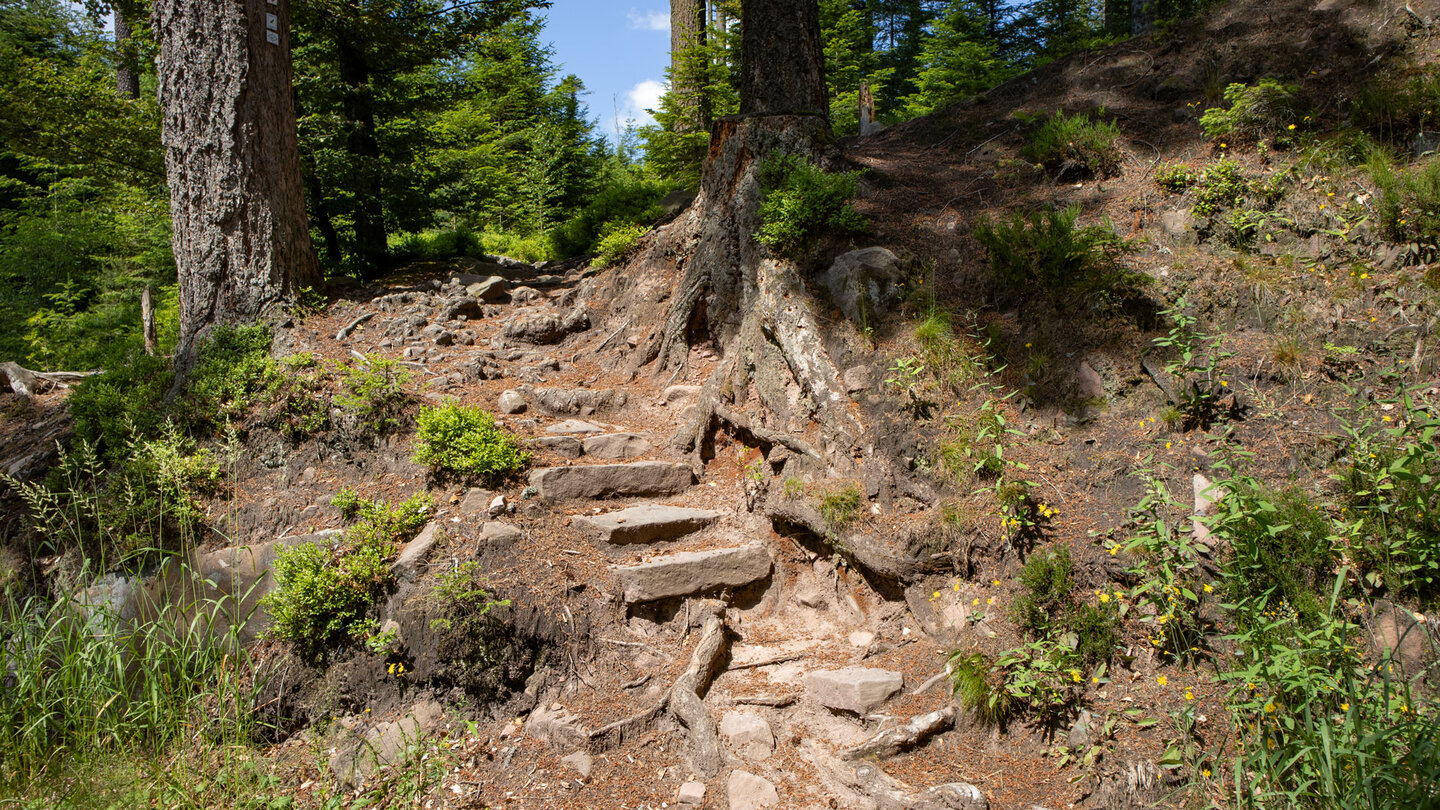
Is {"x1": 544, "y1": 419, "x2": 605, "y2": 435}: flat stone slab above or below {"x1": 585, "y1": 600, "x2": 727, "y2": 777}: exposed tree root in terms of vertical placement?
above

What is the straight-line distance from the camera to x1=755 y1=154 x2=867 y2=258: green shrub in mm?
5793

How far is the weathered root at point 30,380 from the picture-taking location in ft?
23.9

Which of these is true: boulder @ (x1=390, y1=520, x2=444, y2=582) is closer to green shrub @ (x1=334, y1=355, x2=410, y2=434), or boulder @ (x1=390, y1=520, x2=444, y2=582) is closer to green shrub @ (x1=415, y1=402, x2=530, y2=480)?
green shrub @ (x1=415, y1=402, x2=530, y2=480)

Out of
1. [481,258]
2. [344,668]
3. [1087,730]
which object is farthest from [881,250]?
[481,258]

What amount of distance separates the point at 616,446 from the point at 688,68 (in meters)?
7.04

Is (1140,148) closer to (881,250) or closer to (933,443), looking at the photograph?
(881,250)

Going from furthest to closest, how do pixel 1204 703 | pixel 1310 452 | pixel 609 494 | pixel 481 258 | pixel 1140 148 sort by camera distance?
pixel 481 258
pixel 1140 148
pixel 609 494
pixel 1310 452
pixel 1204 703

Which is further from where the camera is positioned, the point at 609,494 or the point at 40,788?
the point at 609,494

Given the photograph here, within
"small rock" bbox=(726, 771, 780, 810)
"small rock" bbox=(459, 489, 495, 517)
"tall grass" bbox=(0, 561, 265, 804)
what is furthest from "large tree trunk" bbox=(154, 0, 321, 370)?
"small rock" bbox=(726, 771, 780, 810)

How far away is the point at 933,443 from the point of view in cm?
460

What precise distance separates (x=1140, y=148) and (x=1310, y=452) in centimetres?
349

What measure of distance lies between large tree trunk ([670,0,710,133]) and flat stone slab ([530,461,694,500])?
7019 mm

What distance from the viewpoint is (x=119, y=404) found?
5.76m

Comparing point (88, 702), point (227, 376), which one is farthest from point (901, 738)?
point (227, 376)
